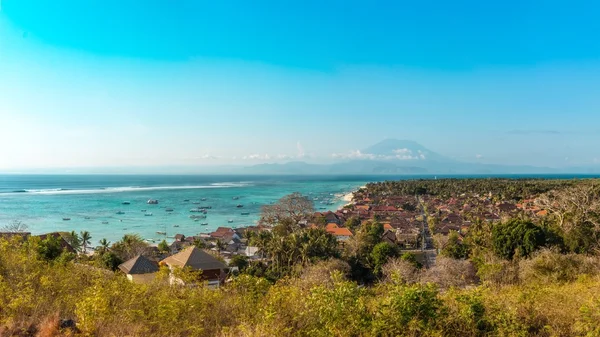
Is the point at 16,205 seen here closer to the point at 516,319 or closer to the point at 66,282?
the point at 66,282

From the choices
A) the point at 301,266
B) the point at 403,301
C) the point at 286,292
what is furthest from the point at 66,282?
the point at 301,266

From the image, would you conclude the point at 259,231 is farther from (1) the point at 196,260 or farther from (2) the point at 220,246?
(1) the point at 196,260

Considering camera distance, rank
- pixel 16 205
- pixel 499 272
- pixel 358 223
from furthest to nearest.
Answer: pixel 16 205 → pixel 358 223 → pixel 499 272

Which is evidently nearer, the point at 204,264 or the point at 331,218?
the point at 204,264

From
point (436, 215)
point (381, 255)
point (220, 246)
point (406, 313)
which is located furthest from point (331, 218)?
point (406, 313)

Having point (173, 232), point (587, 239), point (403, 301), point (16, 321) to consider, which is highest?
point (403, 301)

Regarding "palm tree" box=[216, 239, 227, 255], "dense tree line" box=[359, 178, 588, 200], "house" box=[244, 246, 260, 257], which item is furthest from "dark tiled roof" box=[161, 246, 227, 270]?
"dense tree line" box=[359, 178, 588, 200]
